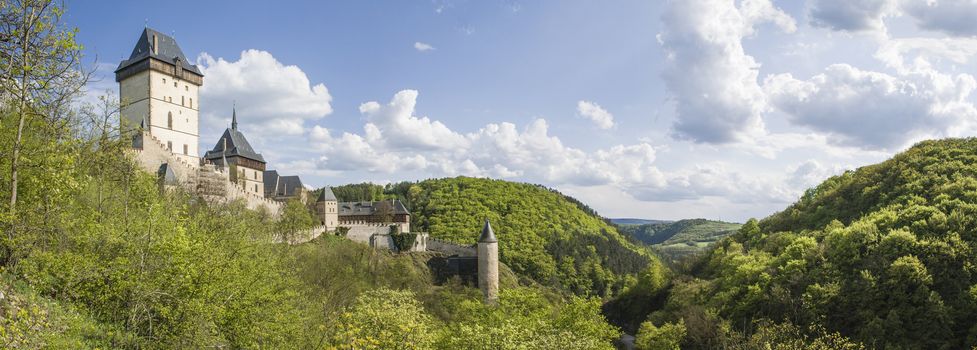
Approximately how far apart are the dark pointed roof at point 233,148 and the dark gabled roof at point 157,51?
22.1 feet

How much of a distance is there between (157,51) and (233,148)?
10.2 m

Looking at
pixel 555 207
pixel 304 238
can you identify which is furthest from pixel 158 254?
pixel 555 207

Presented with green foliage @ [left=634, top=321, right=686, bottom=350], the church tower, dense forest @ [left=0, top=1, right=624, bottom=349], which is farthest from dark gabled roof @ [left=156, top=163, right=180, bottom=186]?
green foliage @ [left=634, top=321, right=686, bottom=350]

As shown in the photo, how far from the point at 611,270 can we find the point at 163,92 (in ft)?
241

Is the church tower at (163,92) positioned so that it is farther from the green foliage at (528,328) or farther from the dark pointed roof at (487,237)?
the green foliage at (528,328)

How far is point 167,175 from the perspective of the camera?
39.7m

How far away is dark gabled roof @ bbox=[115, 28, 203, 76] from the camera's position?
158 ft

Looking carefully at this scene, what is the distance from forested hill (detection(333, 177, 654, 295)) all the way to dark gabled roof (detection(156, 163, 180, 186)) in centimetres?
5460

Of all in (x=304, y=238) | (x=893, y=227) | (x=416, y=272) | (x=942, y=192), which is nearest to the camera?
(x=893, y=227)

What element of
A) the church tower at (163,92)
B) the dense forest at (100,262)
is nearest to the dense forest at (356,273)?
the dense forest at (100,262)

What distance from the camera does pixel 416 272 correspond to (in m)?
57.2

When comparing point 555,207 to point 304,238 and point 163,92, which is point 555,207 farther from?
point 163,92

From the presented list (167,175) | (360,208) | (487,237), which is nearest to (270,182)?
(360,208)

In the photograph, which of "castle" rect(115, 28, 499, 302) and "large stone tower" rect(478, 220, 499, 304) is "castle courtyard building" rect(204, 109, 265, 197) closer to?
"castle" rect(115, 28, 499, 302)
